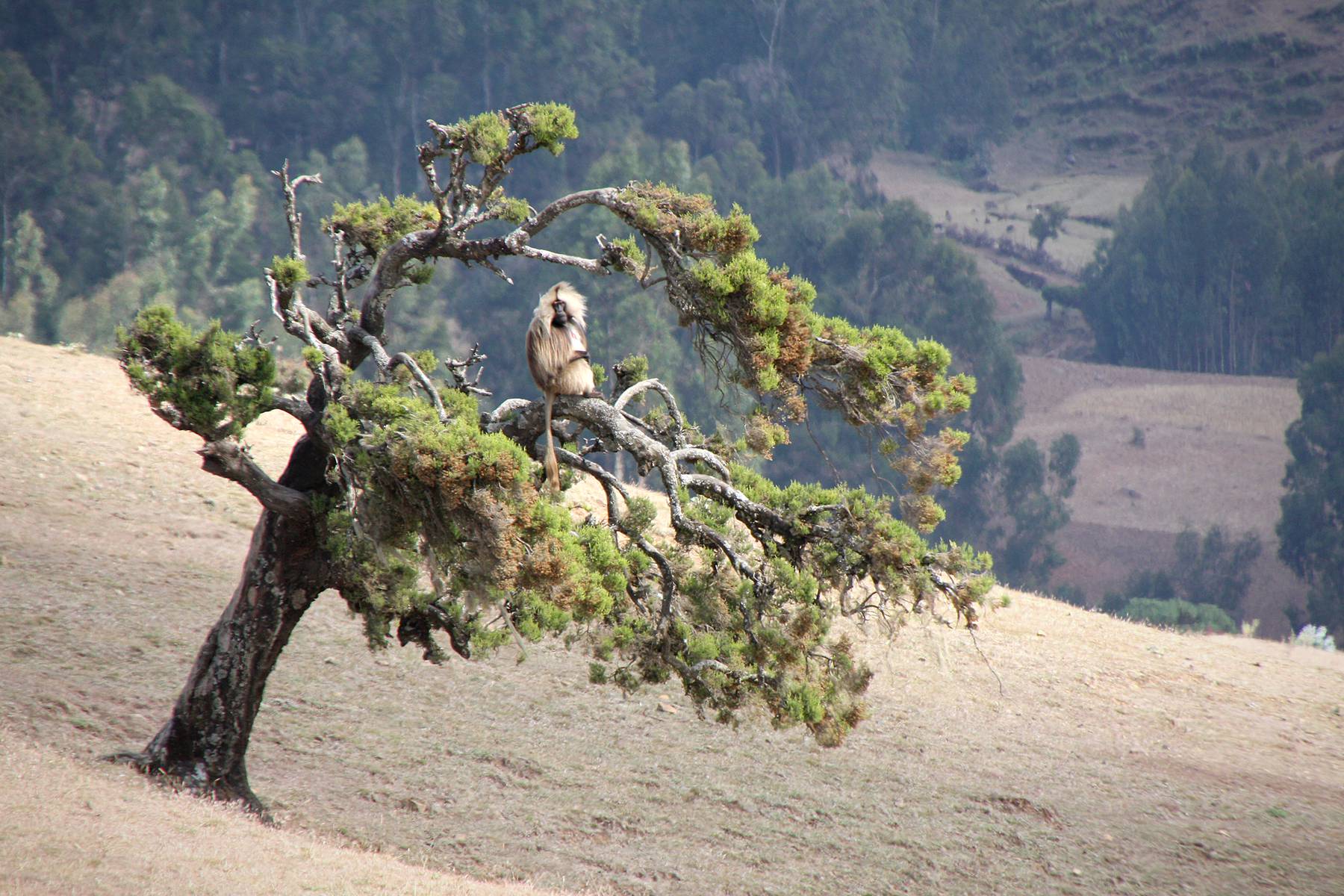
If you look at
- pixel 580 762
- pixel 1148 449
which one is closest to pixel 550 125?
pixel 580 762

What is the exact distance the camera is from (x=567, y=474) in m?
8.63

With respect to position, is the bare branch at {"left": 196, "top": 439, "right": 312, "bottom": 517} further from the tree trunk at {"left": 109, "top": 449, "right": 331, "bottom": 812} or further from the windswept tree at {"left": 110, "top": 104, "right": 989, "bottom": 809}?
the tree trunk at {"left": 109, "top": 449, "right": 331, "bottom": 812}

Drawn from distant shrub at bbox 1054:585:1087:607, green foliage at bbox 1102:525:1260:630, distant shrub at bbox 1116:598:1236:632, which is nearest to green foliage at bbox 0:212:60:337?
distant shrub at bbox 1116:598:1236:632

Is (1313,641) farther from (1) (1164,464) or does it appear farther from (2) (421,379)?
(1) (1164,464)

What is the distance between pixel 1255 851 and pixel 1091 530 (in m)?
49.5

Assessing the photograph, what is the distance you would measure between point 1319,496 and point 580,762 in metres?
47.7

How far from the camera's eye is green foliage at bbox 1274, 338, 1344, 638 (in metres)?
47.8

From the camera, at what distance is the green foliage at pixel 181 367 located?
23.0 ft

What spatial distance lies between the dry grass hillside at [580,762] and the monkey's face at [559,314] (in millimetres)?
3662

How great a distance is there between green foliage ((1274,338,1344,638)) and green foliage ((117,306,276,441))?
5060 centimetres

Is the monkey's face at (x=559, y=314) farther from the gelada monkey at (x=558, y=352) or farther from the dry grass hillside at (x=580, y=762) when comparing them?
the dry grass hillside at (x=580, y=762)

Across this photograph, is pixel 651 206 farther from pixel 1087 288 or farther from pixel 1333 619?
pixel 1087 288

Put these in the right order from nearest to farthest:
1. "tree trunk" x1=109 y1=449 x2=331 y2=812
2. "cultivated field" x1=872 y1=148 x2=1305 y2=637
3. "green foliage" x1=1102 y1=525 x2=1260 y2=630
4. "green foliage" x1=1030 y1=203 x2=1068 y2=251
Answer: "tree trunk" x1=109 y1=449 x2=331 y2=812 → "green foliage" x1=1102 y1=525 x2=1260 y2=630 → "cultivated field" x1=872 y1=148 x2=1305 y2=637 → "green foliage" x1=1030 y1=203 x2=1068 y2=251

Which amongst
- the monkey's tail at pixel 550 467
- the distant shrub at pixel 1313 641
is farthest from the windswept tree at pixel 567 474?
the distant shrub at pixel 1313 641
